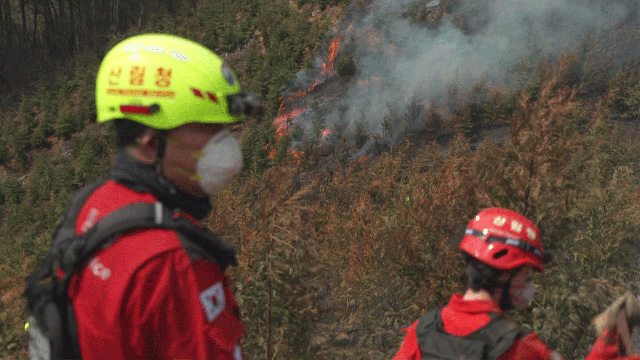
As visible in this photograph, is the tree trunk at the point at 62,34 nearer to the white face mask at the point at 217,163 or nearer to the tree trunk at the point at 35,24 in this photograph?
the tree trunk at the point at 35,24

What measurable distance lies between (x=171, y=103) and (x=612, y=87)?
21.4m

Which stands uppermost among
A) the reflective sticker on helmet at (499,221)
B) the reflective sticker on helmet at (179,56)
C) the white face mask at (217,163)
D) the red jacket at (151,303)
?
the reflective sticker on helmet at (179,56)

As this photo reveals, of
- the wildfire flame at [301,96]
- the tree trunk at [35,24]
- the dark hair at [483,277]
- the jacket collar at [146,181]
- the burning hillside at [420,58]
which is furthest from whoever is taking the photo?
the tree trunk at [35,24]

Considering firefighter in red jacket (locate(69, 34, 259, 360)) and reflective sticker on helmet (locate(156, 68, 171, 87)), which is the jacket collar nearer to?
firefighter in red jacket (locate(69, 34, 259, 360))

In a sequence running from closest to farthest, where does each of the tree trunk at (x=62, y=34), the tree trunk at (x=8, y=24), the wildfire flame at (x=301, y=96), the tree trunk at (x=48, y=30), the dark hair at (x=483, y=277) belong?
the dark hair at (x=483, y=277)
the wildfire flame at (x=301, y=96)
the tree trunk at (x=8, y=24)
the tree trunk at (x=62, y=34)
the tree trunk at (x=48, y=30)

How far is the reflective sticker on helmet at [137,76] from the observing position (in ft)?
4.71

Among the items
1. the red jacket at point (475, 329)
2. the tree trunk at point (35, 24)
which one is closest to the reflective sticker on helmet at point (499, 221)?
the red jacket at point (475, 329)

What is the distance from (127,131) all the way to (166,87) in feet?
0.53

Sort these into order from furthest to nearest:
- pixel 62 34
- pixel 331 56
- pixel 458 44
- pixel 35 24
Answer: pixel 35 24 < pixel 62 34 < pixel 331 56 < pixel 458 44

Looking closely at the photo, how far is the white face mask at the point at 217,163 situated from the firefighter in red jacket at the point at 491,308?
1162mm

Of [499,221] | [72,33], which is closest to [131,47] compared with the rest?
[499,221]

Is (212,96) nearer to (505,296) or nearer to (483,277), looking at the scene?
(483,277)

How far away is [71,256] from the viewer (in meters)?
1.29

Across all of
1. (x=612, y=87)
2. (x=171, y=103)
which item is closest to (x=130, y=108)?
(x=171, y=103)
